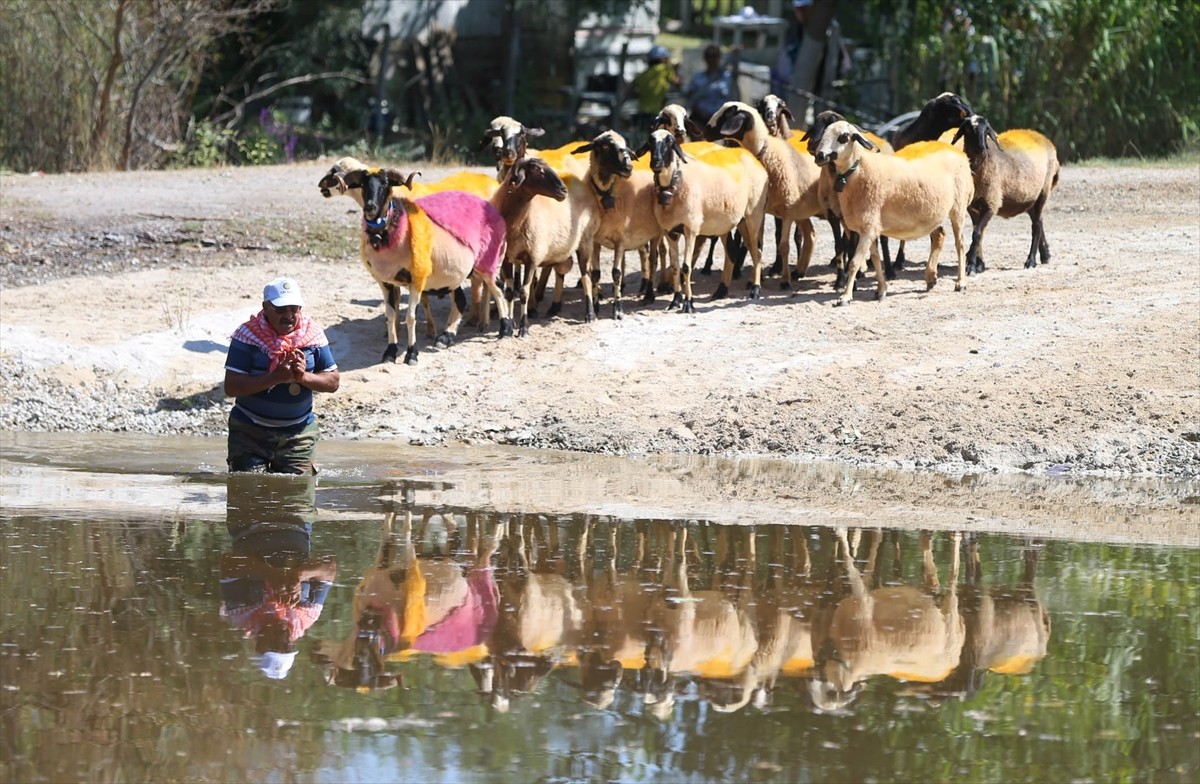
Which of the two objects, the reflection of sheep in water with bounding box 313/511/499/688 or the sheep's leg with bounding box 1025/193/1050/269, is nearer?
the reflection of sheep in water with bounding box 313/511/499/688

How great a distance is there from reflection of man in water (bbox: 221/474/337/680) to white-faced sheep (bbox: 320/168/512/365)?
3.43 metres

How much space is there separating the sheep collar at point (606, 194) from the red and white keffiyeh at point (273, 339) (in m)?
4.85

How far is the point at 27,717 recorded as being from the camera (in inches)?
206

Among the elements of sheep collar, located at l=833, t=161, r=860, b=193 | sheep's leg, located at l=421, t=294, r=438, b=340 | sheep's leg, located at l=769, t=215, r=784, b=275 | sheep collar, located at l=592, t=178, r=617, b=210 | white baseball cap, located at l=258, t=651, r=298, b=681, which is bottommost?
sheep's leg, located at l=421, t=294, r=438, b=340

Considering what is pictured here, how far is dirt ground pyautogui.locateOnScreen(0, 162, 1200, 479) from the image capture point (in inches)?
438

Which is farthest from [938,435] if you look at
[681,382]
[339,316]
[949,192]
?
[339,316]

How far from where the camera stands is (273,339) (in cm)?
940

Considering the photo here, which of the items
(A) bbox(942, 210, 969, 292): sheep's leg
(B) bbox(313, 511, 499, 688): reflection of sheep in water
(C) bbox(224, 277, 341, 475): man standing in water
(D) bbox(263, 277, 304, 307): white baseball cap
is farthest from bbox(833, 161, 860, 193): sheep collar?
(B) bbox(313, 511, 499, 688): reflection of sheep in water

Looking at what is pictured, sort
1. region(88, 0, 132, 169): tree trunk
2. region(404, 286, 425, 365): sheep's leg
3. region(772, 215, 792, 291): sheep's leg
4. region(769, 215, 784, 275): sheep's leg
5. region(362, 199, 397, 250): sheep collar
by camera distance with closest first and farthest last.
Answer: region(362, 199, 397, 250): sheep collar < region(404, 286, 425, 365): sheep's leg < region(772, 215, 792, 291): sheep's leg < region(769, 215, 784, 275): sheep's leg < region(88, 0, 132, 169): tree trunk

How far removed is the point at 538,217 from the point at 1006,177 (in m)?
4.16

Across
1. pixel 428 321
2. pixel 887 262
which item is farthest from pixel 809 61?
pixel 428 321

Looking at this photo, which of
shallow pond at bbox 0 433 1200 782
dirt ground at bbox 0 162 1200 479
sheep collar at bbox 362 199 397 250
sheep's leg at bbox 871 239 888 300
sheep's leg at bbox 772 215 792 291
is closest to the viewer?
shallow pond at bbox 0 433 1200 782

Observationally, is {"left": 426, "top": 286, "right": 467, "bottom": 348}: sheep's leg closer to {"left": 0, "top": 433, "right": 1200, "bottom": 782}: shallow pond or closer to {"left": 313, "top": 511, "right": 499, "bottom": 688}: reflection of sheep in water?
{"left": 0, "top": 433, "right": 1200, "bottom": 782}: shallow pond

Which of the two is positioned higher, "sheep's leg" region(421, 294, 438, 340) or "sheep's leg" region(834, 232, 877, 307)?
"sheep's leg" region(834, 232, 877, 307)
